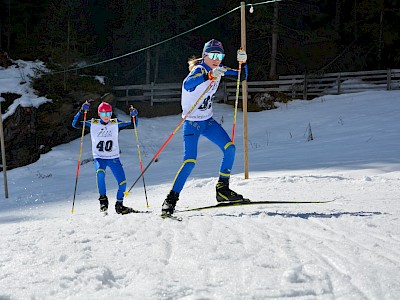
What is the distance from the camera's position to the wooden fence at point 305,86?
24.8 m

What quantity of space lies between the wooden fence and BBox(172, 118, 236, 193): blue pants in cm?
2040

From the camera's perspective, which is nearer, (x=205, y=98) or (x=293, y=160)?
(x=205, y=98)

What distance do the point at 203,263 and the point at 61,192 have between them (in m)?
9.83

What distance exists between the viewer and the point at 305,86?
85.3 feet

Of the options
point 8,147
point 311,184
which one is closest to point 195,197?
point 311,184

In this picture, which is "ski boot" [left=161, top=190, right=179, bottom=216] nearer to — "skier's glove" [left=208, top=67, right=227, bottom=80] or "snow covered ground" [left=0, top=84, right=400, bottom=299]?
"snow covered ground" [left=0, top=84, right=400, bottom=299]

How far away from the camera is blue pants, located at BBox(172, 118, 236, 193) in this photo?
5.92 meters

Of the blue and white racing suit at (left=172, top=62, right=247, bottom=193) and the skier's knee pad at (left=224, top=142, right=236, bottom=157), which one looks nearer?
the blue and white racing suit at (left=172, top=62, right=247, bottom=193)

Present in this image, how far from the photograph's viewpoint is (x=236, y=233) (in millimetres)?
4359

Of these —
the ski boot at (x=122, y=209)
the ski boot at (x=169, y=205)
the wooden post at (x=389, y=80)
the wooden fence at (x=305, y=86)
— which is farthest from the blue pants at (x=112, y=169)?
the wooden post at (x=389, y=80)

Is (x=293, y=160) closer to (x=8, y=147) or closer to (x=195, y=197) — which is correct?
(x=195, y=197)

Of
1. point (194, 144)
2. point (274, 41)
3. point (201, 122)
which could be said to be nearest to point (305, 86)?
point (274, 41)

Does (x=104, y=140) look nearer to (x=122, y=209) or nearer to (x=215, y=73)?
(x=122, y=209)

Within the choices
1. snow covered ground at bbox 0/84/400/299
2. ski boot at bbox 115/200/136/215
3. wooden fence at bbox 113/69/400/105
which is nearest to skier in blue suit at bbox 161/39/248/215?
snow covered ground at bbox 0/84/400/299
